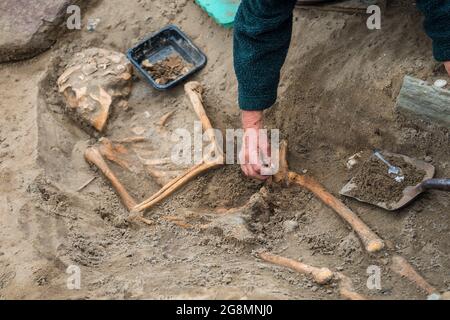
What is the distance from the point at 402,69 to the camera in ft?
10.2

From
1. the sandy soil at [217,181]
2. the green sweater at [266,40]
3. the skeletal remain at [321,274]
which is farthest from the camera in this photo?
the green sweater at [266,40]

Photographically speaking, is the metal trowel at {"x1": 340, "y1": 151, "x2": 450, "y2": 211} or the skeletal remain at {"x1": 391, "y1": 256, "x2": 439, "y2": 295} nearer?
the skeletal remain at {"x1": 391, "y1": 256, "x2": 439, "y2": 295}

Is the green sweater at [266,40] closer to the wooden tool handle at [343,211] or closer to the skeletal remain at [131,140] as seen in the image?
the wooden tool handle at [343,211]

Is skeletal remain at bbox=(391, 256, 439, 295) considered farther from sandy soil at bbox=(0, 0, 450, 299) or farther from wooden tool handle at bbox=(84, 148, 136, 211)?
wooden tool handle at bbox=(84, 148, 136, 211)

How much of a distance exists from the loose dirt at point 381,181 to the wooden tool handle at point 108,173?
3.45 feet

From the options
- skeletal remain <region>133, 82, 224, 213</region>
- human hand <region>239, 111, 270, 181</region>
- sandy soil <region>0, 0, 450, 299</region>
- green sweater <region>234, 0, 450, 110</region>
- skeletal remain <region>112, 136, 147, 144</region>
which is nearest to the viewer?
sandy soil <region>0, 0, 450, 299</region>

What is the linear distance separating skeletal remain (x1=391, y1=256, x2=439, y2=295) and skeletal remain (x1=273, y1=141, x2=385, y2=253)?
0.11m

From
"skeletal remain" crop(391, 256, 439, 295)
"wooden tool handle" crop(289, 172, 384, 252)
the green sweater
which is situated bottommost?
"wooden tool handle" crop(289, 172, 384, 252)

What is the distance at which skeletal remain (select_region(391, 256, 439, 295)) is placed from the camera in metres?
2.31

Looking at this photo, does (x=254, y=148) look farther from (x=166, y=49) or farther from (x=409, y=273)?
(x=166, y=49)

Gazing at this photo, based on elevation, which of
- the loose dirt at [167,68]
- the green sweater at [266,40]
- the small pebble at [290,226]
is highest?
the green sweater at [266,40]

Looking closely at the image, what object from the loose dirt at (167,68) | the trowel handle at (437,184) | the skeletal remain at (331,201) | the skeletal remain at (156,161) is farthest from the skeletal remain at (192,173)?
the trowel handle at (437,184)

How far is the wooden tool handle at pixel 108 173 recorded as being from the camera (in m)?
3.11

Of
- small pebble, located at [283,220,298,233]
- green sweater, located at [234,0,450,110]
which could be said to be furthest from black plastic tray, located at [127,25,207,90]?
small pebble, located at [283,220,298,233]
